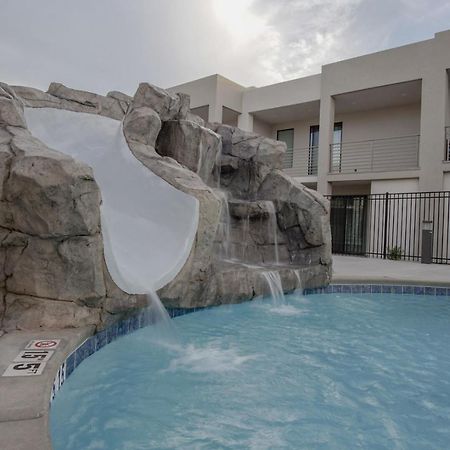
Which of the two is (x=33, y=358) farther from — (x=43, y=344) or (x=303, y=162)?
(x=303, y=162)

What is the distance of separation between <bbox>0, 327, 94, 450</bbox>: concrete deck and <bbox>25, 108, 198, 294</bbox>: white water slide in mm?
1283

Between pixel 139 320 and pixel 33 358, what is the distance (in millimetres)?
1889

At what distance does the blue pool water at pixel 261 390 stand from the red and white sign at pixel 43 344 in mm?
328

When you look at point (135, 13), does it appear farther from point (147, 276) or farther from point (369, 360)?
point (369, 360)

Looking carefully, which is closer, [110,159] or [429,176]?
[110,159]

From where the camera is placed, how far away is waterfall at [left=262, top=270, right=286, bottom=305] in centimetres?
666

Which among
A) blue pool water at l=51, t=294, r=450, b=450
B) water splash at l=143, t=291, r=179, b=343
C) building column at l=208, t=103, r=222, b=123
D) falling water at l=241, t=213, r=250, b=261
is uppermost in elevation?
building column at l=208, t=103, r=222, b=123

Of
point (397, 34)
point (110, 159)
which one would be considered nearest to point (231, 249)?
point (110, 159)

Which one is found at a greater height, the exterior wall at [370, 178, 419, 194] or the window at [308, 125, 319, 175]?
the window at [308, 125, 319, 175]

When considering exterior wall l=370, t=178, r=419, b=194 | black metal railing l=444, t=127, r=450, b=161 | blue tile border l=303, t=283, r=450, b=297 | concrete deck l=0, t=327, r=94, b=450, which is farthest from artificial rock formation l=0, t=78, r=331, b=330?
black metal railing l=444, t=127, r=450, b=161

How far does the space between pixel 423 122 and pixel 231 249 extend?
9.14 meters

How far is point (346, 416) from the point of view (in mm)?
2928

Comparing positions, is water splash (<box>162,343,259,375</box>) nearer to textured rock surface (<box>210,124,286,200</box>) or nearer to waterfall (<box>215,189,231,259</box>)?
waterfall (<box>215,189,231,259</box>)

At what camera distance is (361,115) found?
16641 millimetres
